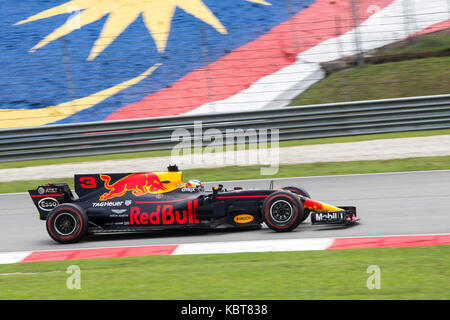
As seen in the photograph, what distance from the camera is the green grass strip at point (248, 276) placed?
5.57m

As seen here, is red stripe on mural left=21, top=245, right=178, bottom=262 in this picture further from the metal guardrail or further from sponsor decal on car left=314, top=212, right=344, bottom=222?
the metal guardrail

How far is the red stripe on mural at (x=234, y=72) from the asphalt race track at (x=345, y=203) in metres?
6.22

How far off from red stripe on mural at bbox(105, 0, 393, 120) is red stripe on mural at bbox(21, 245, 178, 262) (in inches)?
368

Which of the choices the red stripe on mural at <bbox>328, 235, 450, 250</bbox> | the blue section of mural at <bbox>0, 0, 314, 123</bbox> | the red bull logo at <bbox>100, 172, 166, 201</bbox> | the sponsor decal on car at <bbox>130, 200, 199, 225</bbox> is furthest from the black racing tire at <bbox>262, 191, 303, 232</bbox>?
the blue section of mural at <bbox>0, 0, 314, 123</bbox>

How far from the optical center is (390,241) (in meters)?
7.39

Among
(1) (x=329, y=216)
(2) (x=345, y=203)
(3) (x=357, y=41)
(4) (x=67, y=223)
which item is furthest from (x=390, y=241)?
(3) (x=357, y=41)

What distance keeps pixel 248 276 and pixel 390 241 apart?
2031mm

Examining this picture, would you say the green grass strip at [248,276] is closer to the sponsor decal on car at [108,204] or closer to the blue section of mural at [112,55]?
the sponsor decal on car at [108,204]

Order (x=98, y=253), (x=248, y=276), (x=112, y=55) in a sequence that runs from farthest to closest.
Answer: (x=112, y=55) → (x=98, y=253) → (x=248, y=276)

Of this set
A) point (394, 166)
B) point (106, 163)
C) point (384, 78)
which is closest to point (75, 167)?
point (106, 163)

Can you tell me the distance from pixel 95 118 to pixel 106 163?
403cm

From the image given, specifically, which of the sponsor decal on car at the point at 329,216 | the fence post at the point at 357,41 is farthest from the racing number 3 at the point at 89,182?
the fence post at the point at 357,41

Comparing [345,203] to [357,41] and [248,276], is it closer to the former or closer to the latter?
[248,276]

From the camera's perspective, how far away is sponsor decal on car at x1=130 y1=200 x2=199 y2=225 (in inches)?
327
